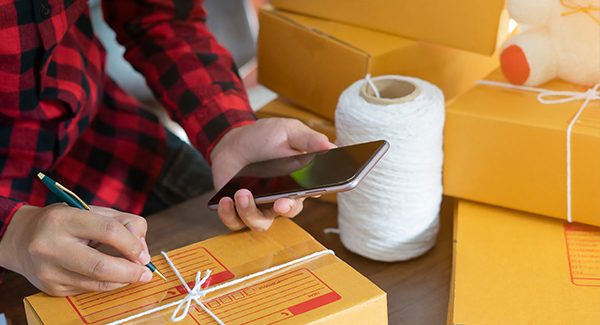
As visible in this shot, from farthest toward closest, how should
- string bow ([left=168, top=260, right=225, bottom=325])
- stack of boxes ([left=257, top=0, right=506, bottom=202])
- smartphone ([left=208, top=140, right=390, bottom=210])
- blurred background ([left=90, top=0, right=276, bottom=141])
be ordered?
blurred background ([left=90, top=0, right=276, bottom=141]) < stack of boxes ([left=257, top=0, right=506, bottom=202]) < smartphone ([left=208, top=140, right=390, bottom=210]) < string bow ([left=168, top=260, right=225, bottom=325])

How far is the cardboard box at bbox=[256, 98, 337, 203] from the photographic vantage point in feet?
3.37

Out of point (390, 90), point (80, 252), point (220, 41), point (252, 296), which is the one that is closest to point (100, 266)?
point (80, 252)

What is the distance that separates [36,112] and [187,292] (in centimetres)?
39

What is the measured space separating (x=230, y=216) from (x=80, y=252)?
165 millimetres

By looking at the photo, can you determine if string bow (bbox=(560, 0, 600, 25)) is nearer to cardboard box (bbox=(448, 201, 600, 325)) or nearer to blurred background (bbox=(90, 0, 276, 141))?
cardboard box (bbox=(448, 201, 600, 325))

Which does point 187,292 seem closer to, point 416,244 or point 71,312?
point 71,312

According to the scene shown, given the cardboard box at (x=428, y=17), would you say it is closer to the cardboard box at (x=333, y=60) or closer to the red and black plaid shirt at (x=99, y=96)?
the cardboard box at (x=333, y=60)

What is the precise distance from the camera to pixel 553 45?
0.95 metres

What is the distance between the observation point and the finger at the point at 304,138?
86 cm

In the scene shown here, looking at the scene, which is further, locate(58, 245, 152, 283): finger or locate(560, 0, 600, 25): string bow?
locate(560, 0, 600, 25): string bow

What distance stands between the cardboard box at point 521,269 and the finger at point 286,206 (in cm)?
18

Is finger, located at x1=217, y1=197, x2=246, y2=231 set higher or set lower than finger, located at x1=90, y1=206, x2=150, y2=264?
lower

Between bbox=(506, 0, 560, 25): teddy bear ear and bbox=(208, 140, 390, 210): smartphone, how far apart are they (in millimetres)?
283

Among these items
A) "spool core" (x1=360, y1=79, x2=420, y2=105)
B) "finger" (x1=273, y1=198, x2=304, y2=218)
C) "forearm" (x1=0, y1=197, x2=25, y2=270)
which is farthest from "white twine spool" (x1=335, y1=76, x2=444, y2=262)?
"forearm" (x1=0, y1=197, x2=25, y2=270)
